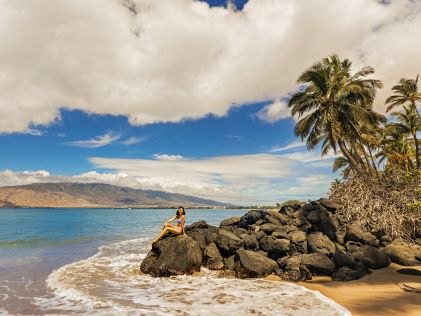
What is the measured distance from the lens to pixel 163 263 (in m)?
18.6

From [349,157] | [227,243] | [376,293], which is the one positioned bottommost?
[376,293]

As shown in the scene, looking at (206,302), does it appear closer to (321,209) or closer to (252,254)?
(252,254)

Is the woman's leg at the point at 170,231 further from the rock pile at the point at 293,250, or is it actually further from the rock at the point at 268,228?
the rock at the point at 268,228

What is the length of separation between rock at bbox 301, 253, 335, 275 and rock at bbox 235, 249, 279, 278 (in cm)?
180

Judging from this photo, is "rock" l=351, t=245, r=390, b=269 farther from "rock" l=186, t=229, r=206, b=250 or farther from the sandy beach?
"rock" l=186, t=229, r=206, b=250

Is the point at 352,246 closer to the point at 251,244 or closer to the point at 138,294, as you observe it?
the point at 251,244

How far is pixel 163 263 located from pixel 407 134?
3814 centimetres

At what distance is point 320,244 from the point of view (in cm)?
2114

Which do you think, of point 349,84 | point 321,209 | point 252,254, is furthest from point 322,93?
point 252,254

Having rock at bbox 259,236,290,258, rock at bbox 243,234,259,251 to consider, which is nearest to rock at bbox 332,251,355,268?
rock at bbox 259,236,290,258

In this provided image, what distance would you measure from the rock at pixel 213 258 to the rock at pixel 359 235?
931 cm

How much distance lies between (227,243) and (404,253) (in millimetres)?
10389

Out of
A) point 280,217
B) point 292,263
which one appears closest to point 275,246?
point 292,263

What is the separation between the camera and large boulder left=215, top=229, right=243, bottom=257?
21281 mm
